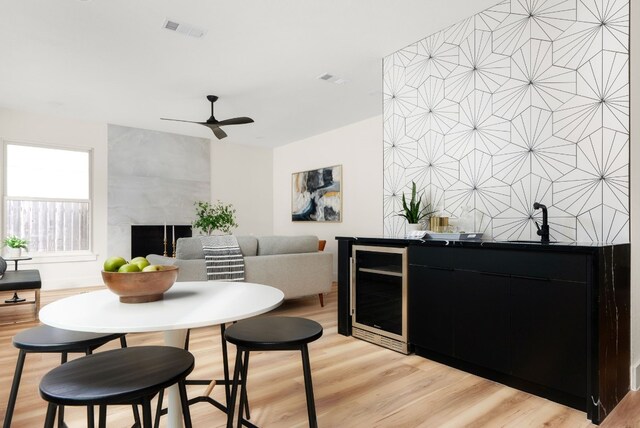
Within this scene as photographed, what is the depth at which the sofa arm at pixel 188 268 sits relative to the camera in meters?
3.60

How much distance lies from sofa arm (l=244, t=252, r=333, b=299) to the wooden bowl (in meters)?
2.64

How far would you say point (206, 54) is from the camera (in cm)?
378

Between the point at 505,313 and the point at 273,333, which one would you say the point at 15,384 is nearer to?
the point at 273,333

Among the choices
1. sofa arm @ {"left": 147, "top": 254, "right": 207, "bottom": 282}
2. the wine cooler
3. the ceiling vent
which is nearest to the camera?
the wine cooler

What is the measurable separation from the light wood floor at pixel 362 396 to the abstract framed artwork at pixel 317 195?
3.76 metres

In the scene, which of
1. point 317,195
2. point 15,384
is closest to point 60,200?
point 317,195

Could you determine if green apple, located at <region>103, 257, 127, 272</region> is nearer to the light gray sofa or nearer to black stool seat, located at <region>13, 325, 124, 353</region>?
black stool seat, located at <region>13, 325, 124, 353</region>

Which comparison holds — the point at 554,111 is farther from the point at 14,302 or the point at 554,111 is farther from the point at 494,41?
the point at 14,302

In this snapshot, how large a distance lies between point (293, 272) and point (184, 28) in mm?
2615

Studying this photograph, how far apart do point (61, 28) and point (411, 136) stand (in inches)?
126

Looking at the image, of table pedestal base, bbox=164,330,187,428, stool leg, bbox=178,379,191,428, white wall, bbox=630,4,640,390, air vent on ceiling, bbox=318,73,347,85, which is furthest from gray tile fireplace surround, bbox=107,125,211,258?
white wall, bbox=630,4,640,390

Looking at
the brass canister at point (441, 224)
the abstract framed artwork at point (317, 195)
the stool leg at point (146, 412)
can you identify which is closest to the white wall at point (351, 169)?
the abstract framed artwork at point (317, 195)

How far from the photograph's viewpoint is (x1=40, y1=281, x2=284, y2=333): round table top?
105 centimetres

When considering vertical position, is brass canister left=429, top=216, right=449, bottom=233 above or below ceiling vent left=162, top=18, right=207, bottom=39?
below
